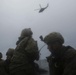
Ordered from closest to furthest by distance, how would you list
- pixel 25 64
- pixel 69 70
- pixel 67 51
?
pixel 69 70, pixel 67 51, pixel 25 64

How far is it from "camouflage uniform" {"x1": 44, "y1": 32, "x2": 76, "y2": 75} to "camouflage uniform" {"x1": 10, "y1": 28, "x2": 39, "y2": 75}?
2.19m

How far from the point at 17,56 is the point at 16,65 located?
250mm

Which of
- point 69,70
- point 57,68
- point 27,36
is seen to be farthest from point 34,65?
point 69,70

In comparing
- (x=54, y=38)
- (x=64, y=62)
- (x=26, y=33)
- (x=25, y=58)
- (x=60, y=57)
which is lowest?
(x=64, y=62)

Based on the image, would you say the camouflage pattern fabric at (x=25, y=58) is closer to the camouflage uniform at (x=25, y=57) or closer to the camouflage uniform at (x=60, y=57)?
the camouflage uniform at (x=25, y=57)

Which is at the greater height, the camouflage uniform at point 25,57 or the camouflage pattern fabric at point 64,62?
the camouflage uniform at point 25,57

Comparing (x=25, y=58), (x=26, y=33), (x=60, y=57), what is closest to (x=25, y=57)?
(x=25, y=58)

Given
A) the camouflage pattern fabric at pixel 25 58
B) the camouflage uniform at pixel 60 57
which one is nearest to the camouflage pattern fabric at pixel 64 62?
the camouflage uniform at pixel 60 57

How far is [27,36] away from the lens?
784cm

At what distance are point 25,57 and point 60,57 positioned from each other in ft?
8.26

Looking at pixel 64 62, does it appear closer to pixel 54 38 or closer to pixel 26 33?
pixel 54 38

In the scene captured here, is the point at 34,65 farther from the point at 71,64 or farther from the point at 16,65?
the point at 71,64

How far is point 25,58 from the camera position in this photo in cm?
754

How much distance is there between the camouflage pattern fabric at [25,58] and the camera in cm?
751
